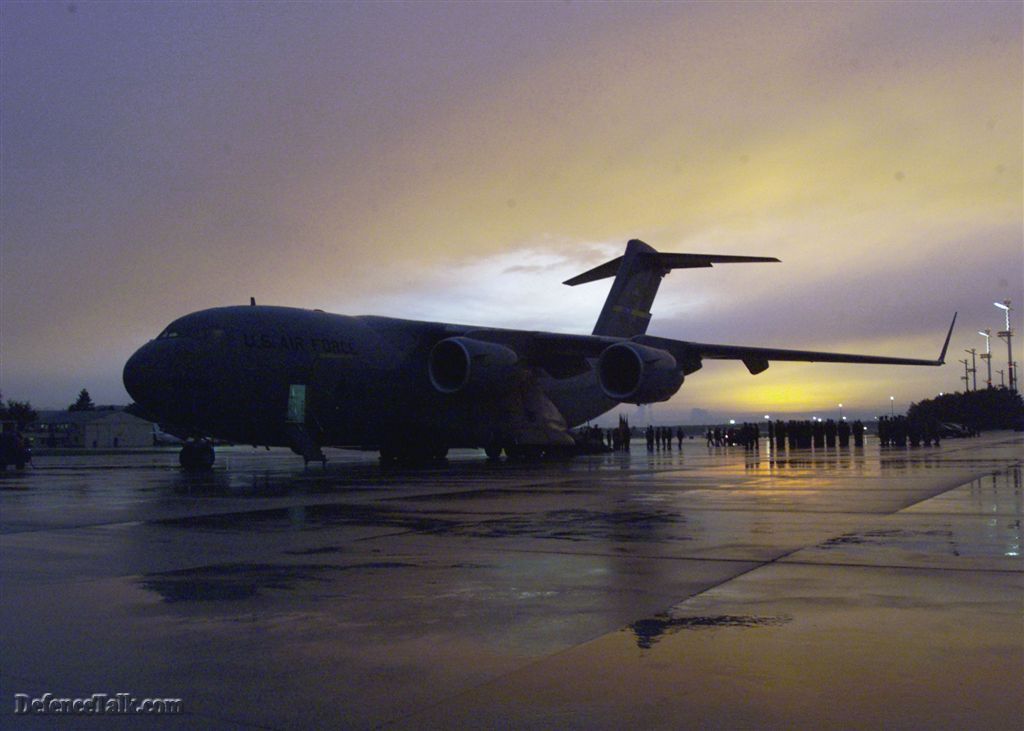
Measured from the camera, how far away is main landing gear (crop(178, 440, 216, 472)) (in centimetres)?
2272

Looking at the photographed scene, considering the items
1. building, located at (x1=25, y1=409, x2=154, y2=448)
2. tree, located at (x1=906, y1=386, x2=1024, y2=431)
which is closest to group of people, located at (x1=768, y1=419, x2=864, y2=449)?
building, located at (x1=25, y1=409, x2=154, y2=448)

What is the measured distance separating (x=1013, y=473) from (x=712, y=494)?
7676 mm

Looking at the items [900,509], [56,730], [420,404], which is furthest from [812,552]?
[420,404]

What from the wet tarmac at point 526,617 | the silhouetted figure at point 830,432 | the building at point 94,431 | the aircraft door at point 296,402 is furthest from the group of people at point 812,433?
the building at point 94,431

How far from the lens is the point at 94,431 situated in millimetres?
81625

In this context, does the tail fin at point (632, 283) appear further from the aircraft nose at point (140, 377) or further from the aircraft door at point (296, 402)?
the aircraft nose at point (140, 377)

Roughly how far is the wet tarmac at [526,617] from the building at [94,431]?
76.2 m

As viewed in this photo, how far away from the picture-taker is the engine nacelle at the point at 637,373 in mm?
24328

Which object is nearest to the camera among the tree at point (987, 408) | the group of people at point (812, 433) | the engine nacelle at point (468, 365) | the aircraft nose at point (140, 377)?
the aircraft nose at point (140, 377)

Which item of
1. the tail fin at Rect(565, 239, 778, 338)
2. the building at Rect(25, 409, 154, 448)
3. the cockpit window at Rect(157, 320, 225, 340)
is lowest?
the building at Rect(25, 409, 154, 448)

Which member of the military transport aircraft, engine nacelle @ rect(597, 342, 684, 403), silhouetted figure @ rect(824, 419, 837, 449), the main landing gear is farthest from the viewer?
silhouetted figure @ rect(824, 419, 837, 449)
